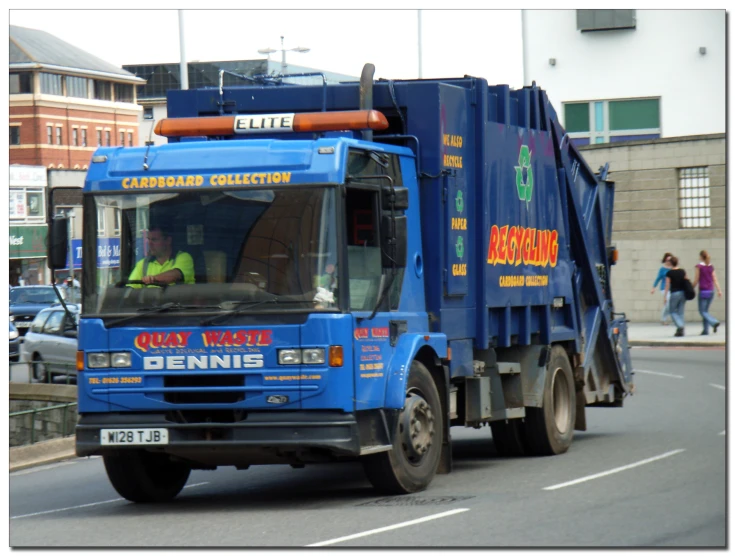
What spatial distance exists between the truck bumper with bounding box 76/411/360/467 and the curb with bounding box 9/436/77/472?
5.53 metres

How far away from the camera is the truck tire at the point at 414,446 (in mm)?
10820

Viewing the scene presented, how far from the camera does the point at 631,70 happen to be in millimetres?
42219

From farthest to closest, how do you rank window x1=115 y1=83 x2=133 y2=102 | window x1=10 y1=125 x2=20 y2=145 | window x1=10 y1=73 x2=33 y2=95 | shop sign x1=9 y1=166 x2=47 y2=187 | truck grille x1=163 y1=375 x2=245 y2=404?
window x1=115 y1=83 x2=133 y2=102
window x1=10 y1=125 x2=20 y2=145
window x1=10 y1=73 x2=33 y2=95
shop sign x1=9 y1=166 x2=47 y2=187
truck grille x1=163 y1=375 x2=245 y2=404

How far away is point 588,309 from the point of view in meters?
15.4

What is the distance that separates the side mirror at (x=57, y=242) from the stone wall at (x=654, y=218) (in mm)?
29010

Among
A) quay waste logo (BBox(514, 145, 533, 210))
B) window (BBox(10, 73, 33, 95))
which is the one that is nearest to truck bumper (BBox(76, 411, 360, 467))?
quay waste logo (BBox(514, 145, 533, 210))

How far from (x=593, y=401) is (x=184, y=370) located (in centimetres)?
638

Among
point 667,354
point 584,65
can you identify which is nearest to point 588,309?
point 667,354

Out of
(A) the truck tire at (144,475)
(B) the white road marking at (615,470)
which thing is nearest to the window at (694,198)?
(B) the white road marking at (615,470)

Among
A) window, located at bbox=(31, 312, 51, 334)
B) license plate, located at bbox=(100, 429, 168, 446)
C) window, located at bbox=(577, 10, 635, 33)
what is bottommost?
window, located at bbox=(31, 312, 51, 334)

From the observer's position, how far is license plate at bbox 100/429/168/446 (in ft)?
34.1

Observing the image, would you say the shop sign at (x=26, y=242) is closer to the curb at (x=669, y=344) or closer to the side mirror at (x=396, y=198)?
the curb at (x=669, y=344)

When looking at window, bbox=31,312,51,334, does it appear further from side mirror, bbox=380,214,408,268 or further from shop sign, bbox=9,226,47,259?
shop sign, bbox=9,226,47,259

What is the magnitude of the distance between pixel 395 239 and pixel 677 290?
942 inches
